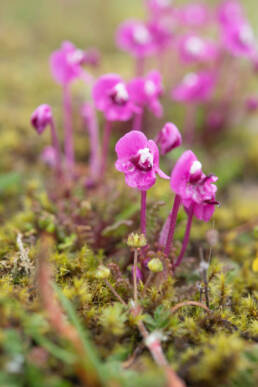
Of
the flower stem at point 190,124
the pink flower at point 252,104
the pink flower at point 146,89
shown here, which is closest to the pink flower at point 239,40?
the pink flower at point 252,104

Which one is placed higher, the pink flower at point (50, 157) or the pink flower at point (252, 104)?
the pink flower at point (50, 157)

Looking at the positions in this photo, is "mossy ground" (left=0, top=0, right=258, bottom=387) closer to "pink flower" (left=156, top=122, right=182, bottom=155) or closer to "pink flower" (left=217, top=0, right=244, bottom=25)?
"pink flower" (left=156, top=122, right=182, bottom=155)

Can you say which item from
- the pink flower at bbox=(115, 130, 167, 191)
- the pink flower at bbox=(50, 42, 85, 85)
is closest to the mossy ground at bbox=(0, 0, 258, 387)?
the pink flower at bbox=(115, 130, 167, 191)

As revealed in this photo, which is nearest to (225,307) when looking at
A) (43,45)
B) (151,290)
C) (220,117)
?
(151,290)

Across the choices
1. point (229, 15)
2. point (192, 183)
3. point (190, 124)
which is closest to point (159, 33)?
point (229, 15)

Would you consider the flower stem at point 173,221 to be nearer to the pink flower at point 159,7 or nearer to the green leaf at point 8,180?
the green leaf at point 8,180

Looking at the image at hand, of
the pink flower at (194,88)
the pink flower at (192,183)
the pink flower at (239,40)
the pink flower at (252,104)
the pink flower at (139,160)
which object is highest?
the pink flower at (239,40)

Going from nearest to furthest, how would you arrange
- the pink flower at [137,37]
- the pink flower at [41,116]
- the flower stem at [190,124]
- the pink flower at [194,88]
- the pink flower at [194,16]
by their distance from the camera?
the pink flower at [41,116] → the pink flower at [194,88] → the pink flower at [137,37] → the flower stem at [190,124] → the pink flower at [194,16]

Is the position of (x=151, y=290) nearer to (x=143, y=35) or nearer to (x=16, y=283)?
(x=16, y=283)
